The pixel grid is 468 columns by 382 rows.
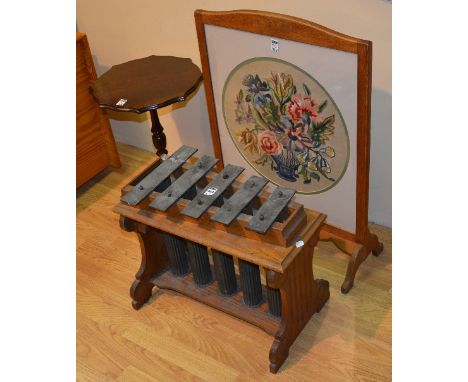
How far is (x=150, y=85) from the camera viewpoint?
3006 mm

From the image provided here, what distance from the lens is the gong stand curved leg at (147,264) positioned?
113 inches

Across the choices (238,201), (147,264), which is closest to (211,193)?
(238,201)

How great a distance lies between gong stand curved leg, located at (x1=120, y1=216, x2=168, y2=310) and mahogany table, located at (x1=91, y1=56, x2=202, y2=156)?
0.51m

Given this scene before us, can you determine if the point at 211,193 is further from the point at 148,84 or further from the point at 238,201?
the point at 148,84

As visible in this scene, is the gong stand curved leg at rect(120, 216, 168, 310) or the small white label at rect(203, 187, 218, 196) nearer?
the small white label at rect(203, 187, 218, 196)

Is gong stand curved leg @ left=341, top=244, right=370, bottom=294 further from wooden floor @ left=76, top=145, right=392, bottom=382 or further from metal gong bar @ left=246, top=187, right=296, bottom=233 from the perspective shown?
metal gong bar @ left=246, top=187, right=296, bottom=233

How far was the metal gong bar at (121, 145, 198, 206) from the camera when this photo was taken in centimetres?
255

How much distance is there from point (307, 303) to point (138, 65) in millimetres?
1346

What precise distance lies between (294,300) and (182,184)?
0.60 m

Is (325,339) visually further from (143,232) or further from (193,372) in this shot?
(143,232)

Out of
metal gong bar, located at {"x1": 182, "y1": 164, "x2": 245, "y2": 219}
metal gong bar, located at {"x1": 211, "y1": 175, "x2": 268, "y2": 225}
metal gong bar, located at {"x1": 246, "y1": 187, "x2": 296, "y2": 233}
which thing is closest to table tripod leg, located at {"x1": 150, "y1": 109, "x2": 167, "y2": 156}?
metal gong bar, located at {"x1": 182, "y1": 164, "x2": 245, "y2": 219}

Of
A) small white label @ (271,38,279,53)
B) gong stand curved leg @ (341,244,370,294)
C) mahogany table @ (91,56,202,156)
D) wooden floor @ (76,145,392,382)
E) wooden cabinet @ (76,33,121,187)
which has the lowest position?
wooden floor @ (76,145,392,382)

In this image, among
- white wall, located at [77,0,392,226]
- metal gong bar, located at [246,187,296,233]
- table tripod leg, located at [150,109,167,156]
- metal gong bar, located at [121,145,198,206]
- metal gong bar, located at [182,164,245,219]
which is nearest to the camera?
metal gong bar, located at [246,187,296,233]

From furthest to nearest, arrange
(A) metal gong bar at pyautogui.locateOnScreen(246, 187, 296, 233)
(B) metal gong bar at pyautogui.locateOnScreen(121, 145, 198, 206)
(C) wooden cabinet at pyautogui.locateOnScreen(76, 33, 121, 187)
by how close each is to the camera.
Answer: (C) wooden cabinet at pyautogui.locateOnScreen(76, 33, 121, 187) → (B) metal gong bar at pyautogui.locateOnScreen(121, 145, 198, 206) → (A) metal gong bar at pyautogui.locateOnScreen(246, 187, 296, 233)
